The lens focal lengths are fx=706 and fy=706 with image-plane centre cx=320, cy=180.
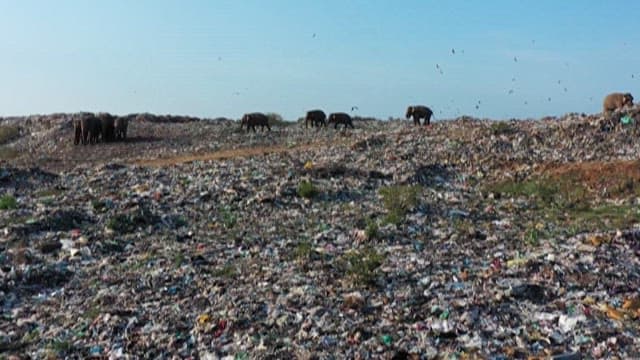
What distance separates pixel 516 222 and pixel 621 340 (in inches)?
186

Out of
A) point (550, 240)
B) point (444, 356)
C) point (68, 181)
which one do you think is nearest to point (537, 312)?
point (444, 356)

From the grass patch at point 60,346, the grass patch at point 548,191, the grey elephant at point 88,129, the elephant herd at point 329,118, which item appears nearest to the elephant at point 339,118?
the elephant herd at point 329,118

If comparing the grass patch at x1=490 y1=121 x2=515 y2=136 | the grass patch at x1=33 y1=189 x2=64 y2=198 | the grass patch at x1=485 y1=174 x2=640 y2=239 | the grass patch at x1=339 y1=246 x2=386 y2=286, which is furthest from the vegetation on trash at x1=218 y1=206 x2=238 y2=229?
the grass patch at x1=490 y1=121 x2=515 y2=136

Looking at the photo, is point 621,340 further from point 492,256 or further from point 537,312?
point 492,256

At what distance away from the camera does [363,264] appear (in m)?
7.36

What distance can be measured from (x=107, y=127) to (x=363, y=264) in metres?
21.0

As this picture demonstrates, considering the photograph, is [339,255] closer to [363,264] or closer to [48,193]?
[363,264]

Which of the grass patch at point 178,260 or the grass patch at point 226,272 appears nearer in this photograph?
the grass patch at point 226,272

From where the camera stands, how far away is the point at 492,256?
7.78 meters

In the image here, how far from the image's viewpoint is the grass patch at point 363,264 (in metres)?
6.91

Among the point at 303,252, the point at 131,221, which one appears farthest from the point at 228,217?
the point at 303,252

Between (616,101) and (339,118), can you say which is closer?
(616,101)

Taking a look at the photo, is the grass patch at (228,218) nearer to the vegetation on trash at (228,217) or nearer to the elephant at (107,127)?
the vegetation on trash at (228,217)

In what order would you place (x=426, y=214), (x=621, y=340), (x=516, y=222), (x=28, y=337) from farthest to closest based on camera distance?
(x=426, y=214)
(x=516, y=222)
(x=28, y=337)
(x=621, y=340)
